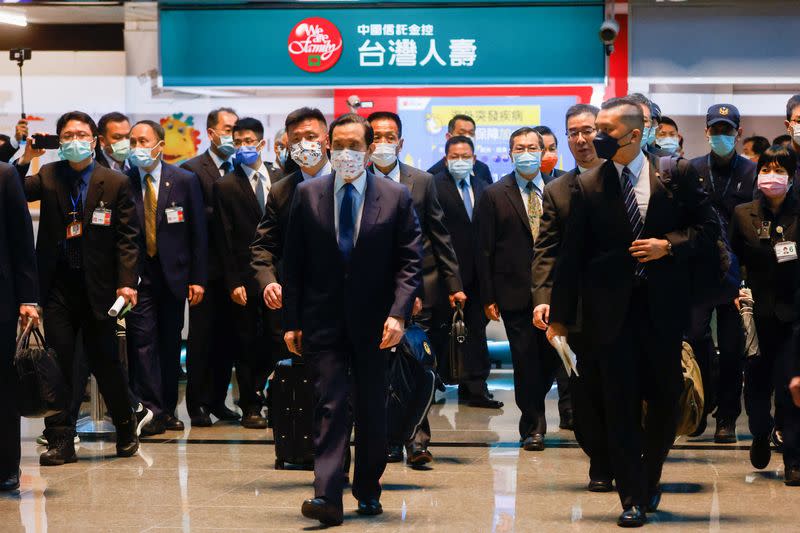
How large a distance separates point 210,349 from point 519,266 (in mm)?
2423

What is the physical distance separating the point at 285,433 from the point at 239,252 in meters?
2.14

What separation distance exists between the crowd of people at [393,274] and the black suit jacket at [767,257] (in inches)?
0.5

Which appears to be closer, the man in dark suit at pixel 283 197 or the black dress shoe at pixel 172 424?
the man in dark suit at pixel 283 197

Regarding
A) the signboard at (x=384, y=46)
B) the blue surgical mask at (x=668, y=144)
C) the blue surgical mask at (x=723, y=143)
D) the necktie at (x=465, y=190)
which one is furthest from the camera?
the signboard at (x=384, y=46)

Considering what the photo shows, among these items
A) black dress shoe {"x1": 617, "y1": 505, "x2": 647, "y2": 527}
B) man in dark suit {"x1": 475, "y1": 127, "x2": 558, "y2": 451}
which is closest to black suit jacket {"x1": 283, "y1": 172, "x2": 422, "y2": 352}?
black dress shoe {"x1": 617, "y1": 505, "x2": 647, "y2": 527}

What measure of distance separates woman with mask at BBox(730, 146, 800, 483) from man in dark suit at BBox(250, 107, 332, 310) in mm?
2420

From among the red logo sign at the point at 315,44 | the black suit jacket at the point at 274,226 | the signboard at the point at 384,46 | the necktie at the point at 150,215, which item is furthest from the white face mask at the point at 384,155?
the red logo sign at the point at 315,44

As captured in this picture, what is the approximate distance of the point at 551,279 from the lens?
7.30 m

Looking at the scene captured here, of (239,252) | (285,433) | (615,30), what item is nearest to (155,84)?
(239,252)

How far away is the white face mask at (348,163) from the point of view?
6230 mm

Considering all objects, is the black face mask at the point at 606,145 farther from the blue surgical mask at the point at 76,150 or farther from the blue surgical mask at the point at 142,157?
the blue surgical mask at the point at 142,157

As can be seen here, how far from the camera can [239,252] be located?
31.0 feet

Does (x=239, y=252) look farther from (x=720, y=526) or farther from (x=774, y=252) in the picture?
(x=720, y=526)

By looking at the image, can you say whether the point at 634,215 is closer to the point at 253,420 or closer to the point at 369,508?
the point at 369,508
